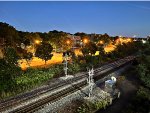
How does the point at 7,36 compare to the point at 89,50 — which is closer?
the point at 7,36

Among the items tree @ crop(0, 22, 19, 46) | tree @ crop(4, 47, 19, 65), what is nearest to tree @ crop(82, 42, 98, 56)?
tree @ crop(0, 22, 19, 46)

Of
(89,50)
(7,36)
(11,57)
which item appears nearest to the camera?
(11,57)

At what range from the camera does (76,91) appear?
37.9 metres

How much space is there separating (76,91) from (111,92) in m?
5.55

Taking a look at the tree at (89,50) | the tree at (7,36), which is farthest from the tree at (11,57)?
the tree at (89,50)

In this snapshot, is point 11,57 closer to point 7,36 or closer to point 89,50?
point 7,36

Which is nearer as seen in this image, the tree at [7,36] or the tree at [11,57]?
the tree at [11,57]

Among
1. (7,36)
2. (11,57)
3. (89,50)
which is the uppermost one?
(7,36)

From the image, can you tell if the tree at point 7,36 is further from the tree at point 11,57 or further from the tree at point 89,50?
the tree at point 11,57

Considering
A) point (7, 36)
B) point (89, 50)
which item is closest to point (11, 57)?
point (7, 36)

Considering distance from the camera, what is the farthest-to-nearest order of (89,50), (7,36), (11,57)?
1. (89,50)
2. (7,36)
3. (11,57)

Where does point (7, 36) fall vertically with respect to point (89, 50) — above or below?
above

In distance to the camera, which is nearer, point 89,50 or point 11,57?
point 11,57

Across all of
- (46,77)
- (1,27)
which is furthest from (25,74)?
(1,27)
